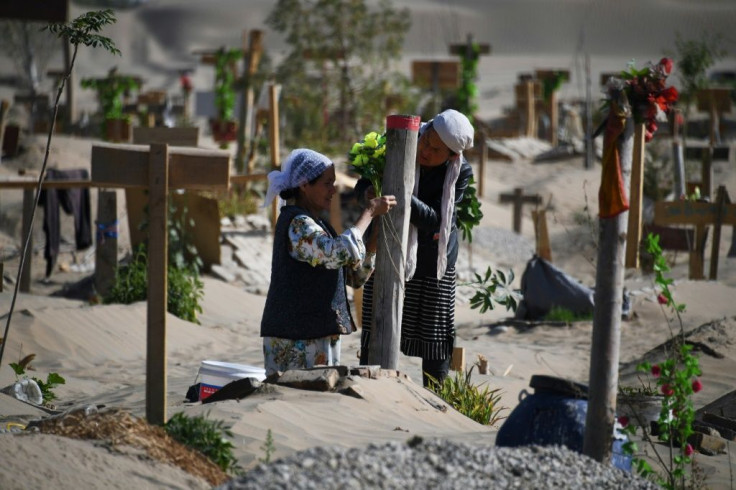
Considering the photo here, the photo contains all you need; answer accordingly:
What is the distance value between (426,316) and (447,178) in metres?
0.77

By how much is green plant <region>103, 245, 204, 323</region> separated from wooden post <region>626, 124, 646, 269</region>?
18.8 feet

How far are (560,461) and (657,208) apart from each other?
759cm

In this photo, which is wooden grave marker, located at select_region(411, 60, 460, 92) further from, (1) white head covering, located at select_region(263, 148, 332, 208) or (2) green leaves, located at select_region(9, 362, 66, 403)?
(1) white head covering, located at select_region(263, 148, 332, 208)

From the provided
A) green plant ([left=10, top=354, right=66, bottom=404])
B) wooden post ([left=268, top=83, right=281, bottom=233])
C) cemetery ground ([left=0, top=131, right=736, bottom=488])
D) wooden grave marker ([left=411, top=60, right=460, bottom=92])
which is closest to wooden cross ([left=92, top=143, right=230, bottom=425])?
cemetery ground ([left=0, top=131, right=736, bottom=488])

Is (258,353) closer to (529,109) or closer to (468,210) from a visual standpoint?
(468,210)

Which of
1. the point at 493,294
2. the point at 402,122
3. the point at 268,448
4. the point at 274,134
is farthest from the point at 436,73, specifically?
the point at 268,448

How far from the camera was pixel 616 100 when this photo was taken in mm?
4395

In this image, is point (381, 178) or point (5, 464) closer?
point (5, 464)

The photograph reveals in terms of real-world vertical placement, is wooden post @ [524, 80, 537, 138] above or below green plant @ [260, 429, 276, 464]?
above

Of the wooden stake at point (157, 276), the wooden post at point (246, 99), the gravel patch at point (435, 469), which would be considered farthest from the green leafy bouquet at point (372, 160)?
the wooden post at point (246, 99)

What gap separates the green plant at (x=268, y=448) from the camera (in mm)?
4281

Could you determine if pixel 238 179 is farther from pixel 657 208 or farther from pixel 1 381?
pixel 1 381

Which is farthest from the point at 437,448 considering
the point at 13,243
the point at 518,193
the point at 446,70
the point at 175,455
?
the point at 446,70

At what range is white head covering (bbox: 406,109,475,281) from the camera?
5.63 m
